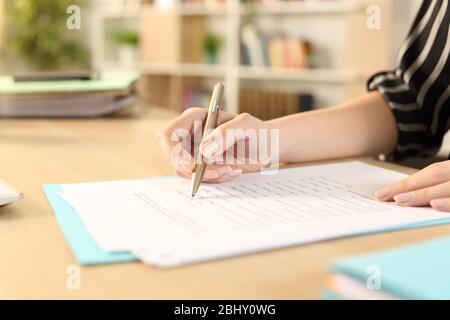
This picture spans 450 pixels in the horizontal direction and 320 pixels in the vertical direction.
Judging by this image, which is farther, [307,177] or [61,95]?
[61,95]

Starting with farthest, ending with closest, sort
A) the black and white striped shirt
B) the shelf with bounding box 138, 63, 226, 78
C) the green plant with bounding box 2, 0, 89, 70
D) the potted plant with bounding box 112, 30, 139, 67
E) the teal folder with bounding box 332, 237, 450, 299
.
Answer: the potted plant with bounding box 112, 30, 139, 67
the green plant with bounding box 2, 0, 89, 70
the shelf with bounding box 138, 63, 226, 78
the black and white striped shirt
the teal folder with bounding box 332, 237, 450, 299

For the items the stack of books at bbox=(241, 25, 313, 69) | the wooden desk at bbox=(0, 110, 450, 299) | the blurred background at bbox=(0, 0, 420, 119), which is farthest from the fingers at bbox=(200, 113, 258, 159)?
the stack of books at bbox=(241, 25, 313, 69)

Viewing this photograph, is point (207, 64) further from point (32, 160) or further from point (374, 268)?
point (374, 268)

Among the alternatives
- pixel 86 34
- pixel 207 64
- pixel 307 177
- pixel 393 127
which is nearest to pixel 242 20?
pixel 207 64

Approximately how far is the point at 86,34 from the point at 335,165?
4193mm

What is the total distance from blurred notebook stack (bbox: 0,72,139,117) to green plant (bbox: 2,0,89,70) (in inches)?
117

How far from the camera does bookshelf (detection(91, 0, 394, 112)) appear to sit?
3010 millimetres

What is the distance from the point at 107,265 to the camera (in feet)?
1.59

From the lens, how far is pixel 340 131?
96cm

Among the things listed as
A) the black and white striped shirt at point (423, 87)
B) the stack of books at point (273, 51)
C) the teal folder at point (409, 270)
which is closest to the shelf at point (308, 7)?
the stack of books at point (273, 51)

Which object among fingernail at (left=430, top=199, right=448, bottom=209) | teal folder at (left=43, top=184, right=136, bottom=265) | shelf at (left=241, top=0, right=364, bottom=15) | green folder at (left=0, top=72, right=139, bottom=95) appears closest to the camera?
teal folder at (left=43, top=184, right=136, bottom=265)

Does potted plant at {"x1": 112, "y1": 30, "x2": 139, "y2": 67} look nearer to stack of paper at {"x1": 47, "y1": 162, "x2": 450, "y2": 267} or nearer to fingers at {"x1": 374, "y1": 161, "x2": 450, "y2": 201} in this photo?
stack of paper at {"x1": 47, "y1": 162, "x2": 450, "y2": 267}

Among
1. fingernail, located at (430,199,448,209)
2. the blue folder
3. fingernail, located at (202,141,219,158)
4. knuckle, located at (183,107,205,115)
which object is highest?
knuckle, located at (183,107,205,115)

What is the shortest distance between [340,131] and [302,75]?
2.38 m
